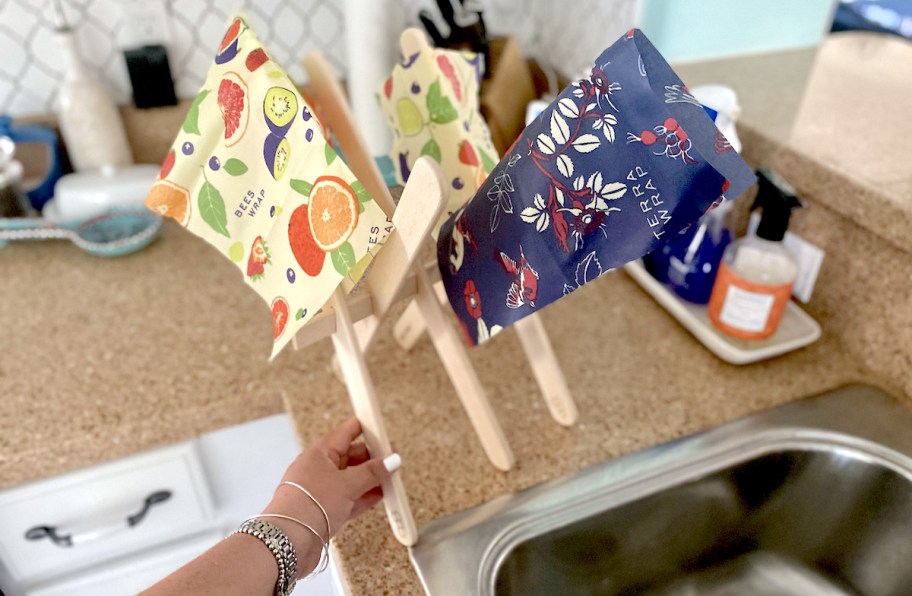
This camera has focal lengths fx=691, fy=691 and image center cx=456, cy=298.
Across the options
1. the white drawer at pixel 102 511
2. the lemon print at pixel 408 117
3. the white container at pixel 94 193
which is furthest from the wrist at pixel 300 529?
the white container at pixel 94 193

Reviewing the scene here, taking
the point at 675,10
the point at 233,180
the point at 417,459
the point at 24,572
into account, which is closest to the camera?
the point at 233,180

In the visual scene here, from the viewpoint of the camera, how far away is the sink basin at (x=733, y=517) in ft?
2.23

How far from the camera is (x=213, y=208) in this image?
1.92 ft

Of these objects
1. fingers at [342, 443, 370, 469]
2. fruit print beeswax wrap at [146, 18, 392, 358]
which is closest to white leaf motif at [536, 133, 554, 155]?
fruit print beeswax wrap at [146, 18, 392, 358]

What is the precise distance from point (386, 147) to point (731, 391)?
63 centimetres

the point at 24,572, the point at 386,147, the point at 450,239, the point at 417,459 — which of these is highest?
the point at 450,239

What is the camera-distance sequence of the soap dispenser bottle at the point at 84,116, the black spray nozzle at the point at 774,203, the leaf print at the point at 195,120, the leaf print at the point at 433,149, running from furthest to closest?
1. the soap dispenser bottle at the point at 84,116
2. the black spray nozzle at the point at 774,203
3. the leaf print at the point at 433,149
4. the leaf print at the point at 195,120

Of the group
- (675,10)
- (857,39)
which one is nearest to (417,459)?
(675,10)

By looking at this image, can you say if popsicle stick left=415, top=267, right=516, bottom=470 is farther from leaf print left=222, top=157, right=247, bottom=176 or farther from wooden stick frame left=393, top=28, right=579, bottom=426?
leaf print left=222, top=157, right=247, bottom=176

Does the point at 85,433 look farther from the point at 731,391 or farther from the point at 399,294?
the point at 731,391

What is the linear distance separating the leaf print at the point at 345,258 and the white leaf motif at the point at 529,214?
13 centimetres

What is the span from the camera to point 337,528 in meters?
0.61

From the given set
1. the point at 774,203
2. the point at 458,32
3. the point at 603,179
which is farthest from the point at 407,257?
the point at 458,32

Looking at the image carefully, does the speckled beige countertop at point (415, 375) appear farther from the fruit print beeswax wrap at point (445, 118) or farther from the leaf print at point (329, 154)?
the leaf print at point (329, 154)
